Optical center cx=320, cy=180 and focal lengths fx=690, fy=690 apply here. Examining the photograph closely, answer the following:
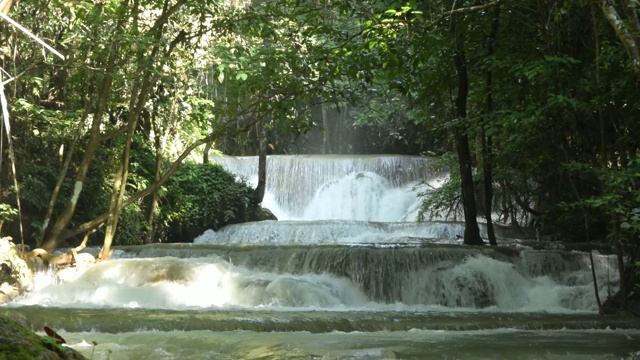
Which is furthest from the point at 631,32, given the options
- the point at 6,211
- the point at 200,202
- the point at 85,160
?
the point at 200,202

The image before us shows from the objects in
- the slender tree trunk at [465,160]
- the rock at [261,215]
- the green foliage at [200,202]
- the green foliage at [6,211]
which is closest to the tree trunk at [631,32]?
the slender tree trunk at [465,160]

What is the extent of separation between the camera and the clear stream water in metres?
6.18

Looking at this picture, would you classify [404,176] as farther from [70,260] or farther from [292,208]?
[70,260]

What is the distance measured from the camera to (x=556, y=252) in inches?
408

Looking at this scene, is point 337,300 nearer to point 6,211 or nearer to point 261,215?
point 6,211

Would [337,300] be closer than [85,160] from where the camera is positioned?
Yes

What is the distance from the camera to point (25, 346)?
1.95 meters

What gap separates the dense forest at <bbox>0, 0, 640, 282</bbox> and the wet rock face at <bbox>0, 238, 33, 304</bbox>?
437mm

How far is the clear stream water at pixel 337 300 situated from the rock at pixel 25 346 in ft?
8.17

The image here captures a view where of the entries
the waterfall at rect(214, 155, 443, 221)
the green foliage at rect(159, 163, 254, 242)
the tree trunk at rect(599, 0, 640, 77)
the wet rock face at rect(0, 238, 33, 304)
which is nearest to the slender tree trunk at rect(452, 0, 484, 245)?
the tree trunk at rect(599, 0, 640, 77)

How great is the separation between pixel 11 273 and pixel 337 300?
15.5ft

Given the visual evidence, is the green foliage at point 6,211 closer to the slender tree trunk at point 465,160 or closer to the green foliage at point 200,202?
the green foliage at point 200,202

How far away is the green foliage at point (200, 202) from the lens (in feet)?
52.7

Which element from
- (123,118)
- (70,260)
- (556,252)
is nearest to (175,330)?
(70,260)
